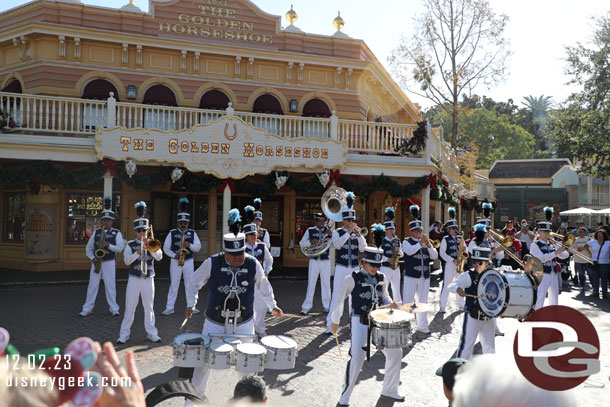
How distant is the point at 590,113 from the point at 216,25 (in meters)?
17.3

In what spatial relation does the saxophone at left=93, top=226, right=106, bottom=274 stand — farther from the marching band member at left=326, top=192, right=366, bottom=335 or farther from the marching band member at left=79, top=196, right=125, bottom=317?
the marching band member at left=326, top=192, right=366, bottom=335

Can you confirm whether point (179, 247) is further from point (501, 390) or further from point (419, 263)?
point (501, 390)

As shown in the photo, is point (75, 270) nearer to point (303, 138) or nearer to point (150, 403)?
point (303, 138)

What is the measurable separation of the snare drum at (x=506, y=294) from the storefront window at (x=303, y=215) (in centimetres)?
1263

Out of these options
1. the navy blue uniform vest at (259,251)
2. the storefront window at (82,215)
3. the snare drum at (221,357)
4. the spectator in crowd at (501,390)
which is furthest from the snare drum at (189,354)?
the storefront window at (82,215)

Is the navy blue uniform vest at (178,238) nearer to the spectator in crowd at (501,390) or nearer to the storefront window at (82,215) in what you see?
the storefront window at (82,215)

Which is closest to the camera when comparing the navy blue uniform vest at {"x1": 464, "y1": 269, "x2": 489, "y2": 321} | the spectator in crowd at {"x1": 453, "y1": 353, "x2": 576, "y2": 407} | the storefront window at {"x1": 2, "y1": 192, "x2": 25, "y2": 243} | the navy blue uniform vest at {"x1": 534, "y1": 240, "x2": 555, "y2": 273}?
the spectator in crowd at {"x1": 453, "y1": 353, "x2": 576, "y2": 407}

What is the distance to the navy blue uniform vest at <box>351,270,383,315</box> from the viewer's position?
6551mm

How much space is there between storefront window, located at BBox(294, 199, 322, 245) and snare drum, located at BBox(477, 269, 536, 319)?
12633 mm

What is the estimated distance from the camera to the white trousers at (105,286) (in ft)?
35.1

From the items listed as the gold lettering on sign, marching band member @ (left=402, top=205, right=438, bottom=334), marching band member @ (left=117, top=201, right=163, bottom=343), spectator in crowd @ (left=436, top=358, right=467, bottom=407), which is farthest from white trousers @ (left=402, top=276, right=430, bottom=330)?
the gold lettering on sign

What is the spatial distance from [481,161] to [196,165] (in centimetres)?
4783

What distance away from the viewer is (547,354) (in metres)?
2.34

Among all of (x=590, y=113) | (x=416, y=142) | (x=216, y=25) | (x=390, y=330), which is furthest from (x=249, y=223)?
(x=590, y=113)
